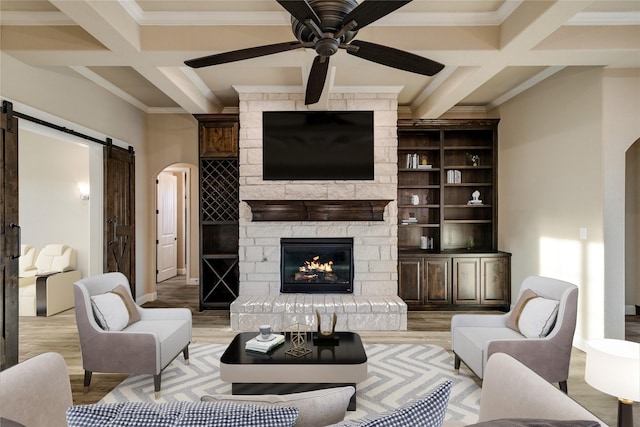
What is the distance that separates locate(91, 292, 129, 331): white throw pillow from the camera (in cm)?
281

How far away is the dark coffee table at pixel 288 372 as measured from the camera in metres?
2.46

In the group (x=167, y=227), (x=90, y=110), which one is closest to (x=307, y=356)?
(x=90, y=110)

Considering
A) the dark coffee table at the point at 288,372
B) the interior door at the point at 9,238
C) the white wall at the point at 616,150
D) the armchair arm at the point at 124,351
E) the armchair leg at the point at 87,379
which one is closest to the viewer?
the dark coffee table at the point at 288,372

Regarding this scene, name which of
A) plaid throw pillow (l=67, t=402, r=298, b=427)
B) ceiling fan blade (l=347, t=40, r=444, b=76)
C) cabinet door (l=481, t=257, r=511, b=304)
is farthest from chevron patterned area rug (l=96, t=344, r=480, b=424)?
ceiling fan blade (l=347, t=40, r=444, b=76)

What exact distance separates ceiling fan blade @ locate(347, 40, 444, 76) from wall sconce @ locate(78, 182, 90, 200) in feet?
16.3

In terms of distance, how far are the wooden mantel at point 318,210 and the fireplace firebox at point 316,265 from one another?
292 mm

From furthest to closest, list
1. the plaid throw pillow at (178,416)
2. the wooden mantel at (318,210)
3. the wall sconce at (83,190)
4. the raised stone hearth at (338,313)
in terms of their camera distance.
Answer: the wall sconce at (83,190) → the wooden mantel at (318,210) → the raised stone hearth at (338,313) → the plaid throw pillow at (178,416)

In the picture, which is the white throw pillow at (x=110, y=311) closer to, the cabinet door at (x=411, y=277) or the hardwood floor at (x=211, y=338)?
the hardwood floor at (x=211, y=338)

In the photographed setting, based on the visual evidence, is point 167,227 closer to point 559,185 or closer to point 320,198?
point 320,198

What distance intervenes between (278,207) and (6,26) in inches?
116

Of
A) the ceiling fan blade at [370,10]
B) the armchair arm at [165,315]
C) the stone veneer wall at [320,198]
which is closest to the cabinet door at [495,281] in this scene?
the stone veneer wall at [320,198]

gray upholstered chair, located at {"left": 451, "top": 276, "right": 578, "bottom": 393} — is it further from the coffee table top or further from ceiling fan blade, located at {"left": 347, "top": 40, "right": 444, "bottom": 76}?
ceiling fan blade, located at {"left": 347, "top": 40, "right": 444, "bottom": 76}

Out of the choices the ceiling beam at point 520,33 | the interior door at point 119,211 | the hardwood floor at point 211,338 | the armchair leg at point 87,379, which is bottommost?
the hardwood floor at point 211,338

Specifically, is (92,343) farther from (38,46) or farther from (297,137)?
(297,137)
